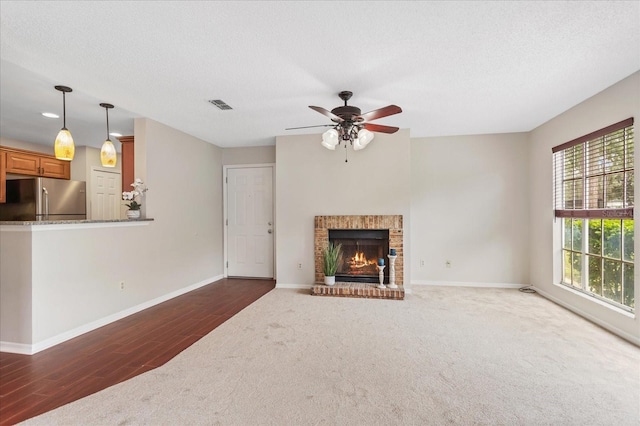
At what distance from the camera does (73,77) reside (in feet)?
9.18

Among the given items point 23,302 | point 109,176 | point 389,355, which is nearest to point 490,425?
point 389,355

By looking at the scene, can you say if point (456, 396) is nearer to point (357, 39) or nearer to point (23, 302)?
point (357, 39)

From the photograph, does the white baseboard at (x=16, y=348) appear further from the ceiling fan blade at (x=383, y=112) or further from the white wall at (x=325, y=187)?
the ceiling fan blade at (x=383, y=112)

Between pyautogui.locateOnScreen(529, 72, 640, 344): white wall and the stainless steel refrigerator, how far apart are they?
7.64m

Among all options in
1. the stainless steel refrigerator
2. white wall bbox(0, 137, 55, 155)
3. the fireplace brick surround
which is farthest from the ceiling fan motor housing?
white wall bbox(0, 137, 55, 155)

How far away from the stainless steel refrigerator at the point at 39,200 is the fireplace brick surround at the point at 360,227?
4298 mm

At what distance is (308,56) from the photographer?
95.8 inches

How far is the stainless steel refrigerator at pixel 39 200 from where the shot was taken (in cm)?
480

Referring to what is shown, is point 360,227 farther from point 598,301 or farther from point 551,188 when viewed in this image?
point 598,301

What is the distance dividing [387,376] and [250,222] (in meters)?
4.08

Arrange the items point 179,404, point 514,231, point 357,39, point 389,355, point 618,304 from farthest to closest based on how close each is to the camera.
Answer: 1. point 514,231
2. point 618,304
3. point 389,355
4. point 357,39
5. point 179,404

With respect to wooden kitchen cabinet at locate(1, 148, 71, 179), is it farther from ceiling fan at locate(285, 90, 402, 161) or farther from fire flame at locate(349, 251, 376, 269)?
fire flame at locate(349, 251, 376, 269)

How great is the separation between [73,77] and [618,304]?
5852 mm

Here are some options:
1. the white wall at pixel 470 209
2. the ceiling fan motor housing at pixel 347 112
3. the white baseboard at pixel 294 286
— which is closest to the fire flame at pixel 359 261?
the white baseboard at pixel 294 286
